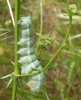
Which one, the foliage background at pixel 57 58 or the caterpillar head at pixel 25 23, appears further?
the foliage background at pixel 57 58

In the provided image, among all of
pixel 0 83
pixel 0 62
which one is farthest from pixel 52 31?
pixel 0 62

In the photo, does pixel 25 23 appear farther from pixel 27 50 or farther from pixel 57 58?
pixel 57 58

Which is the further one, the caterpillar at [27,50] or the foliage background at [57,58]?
the foliage background at [57,58]

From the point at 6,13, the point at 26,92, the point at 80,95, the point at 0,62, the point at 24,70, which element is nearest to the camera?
the point at 24,70

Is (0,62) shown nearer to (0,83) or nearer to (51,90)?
(0,83)

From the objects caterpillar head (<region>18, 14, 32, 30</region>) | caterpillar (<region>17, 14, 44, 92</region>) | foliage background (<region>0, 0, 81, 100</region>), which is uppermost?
caterpillar head (<region>18, 14, 32, 30</region>)

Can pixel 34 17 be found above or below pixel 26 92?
above

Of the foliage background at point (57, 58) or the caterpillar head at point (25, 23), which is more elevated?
the caterpillar head at point (25, 23)

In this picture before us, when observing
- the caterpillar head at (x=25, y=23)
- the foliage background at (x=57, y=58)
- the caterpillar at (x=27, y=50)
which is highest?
the caterpillar head at (x=25, y=23)
